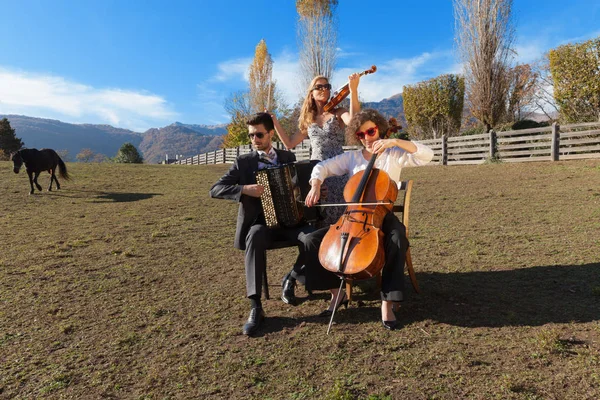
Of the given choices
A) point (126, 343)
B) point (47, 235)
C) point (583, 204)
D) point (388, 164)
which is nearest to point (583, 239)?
point (583, 204)

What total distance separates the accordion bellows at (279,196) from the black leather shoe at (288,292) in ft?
2.14

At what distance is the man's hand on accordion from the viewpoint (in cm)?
326

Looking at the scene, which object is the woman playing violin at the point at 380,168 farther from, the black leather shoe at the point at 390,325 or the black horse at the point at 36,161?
the black horse at the point at 36,161

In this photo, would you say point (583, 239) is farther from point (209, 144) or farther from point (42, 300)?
point (209, 144)

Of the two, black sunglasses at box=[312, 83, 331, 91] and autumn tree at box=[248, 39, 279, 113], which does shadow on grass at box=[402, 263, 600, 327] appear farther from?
autumn tree at box=[248, 39, 279, 113]

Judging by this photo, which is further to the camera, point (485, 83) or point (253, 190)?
point (485, 83)

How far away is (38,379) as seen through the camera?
2.46 m

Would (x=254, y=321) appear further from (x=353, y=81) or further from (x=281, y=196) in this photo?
(x=353, y=81)

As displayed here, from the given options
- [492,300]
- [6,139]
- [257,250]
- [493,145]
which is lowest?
[492,300]

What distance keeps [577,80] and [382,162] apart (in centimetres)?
1666

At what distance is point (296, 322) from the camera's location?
3.14 metres

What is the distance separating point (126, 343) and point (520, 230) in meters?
5.21

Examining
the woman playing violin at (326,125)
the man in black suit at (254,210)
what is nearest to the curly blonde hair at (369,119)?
the woman playing violin at (326,125)

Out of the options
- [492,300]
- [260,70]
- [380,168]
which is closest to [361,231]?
[380,168]
